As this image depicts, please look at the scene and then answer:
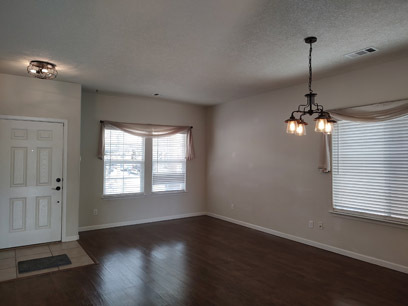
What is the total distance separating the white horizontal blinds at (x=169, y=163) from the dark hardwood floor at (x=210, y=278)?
1808 mm

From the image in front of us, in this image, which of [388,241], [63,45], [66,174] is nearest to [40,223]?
[66,174]

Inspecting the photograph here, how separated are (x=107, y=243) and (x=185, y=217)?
7.82 ft

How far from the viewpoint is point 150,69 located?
417 centimetres

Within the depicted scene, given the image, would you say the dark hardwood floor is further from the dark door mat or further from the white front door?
the white front door

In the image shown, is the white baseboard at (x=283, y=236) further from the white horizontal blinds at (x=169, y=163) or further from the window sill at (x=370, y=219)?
the white horizontal blinds at (x=169, y=163)

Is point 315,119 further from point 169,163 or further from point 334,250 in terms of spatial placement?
point 169,163

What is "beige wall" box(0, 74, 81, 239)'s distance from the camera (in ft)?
14.7

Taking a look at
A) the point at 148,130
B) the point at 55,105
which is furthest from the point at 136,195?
the point at 55,105

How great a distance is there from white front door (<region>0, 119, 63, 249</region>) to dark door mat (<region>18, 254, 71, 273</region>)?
814mm

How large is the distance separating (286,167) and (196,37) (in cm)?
307

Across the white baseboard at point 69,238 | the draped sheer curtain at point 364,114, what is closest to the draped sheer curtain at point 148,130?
the white baseboard at point 69,238

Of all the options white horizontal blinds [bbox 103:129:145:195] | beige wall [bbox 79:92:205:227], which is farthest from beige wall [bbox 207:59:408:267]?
white horizontal blinds [bbox 103:129:145:195]

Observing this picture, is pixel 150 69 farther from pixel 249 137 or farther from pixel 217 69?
pixel 249 137

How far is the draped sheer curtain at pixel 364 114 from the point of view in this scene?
3.68 m
